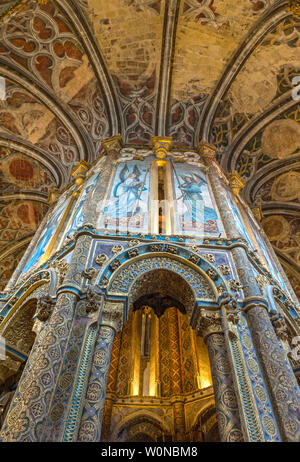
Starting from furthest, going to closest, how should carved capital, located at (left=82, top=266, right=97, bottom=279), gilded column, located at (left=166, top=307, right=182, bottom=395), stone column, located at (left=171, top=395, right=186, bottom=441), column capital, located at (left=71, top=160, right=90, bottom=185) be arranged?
column capital, located at (left=71, top=160, right=90, bottom=185) < gilded column, located at (left=166, top=307, right=182, bottom=395) < stone column, located at (left=171, top=395, right=186, bottom=441) < carved capital, located at (left=82, top=266, right=97, bottom=279)

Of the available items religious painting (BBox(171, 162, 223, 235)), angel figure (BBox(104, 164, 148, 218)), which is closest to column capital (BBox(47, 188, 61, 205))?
angel figure (BBox(104, 164, 148, 218))

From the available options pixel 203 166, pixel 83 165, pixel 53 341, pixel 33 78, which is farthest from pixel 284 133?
pixel 53 341

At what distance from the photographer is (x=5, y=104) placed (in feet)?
35.6

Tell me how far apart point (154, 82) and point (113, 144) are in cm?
319

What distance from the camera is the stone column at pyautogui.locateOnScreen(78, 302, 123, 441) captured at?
3.46m

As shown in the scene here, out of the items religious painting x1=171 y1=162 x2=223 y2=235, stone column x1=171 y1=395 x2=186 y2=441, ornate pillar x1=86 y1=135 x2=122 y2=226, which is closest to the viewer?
ornate pillar x1=86 y1=135 x2=122 y2=226

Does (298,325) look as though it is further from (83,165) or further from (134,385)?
(83,165)

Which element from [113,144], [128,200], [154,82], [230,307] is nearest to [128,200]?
[128,200]

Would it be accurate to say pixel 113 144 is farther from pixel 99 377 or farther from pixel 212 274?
pixel 99 377

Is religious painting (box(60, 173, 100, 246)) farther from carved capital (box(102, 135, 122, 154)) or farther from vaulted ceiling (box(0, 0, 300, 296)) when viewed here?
vaulted ceiling (box(0, 0, 300, 296))

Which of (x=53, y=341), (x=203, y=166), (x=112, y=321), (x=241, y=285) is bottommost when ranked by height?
(x=53, y=341)

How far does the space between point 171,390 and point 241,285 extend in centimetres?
452

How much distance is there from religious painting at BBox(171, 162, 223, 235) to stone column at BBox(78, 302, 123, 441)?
2.47m

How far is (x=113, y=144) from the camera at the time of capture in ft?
31.4
